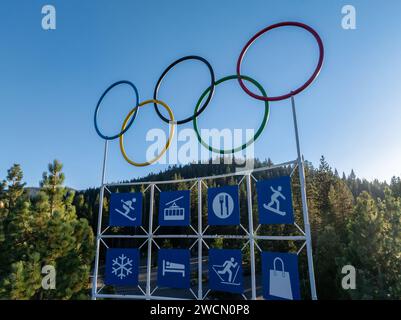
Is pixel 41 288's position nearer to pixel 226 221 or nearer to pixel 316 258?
pixel 226 221

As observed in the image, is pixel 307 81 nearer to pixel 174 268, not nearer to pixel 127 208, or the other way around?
pixel 174 268

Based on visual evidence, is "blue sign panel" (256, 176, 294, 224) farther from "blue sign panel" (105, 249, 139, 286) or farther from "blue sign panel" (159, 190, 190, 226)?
"blue sign panel" (105, 249, 139, 286)

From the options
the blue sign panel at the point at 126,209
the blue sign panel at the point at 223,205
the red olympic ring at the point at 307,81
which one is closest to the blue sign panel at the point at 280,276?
the blue sign panel at the point at 223,205

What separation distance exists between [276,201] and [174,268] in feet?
15.6

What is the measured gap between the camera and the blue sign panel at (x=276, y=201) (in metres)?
8.58

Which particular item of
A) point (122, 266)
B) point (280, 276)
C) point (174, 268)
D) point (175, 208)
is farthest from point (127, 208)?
point (280, 276)

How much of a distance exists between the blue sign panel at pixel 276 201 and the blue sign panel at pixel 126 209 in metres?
5.05

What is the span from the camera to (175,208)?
36.6 ft

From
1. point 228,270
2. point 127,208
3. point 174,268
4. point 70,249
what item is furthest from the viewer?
point 70,249

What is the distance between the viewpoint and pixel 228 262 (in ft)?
31.8

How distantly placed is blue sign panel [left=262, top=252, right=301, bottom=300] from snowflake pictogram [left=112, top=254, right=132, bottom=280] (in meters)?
5.45

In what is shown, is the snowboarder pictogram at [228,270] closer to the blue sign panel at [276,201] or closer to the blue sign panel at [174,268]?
the blue sign panel at [174,268]

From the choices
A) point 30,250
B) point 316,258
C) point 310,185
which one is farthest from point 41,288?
point 310,185

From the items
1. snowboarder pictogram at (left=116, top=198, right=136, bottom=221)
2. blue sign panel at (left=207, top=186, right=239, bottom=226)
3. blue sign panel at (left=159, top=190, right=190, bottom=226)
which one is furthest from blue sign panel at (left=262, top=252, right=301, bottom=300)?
snowboarder pictogram at (left=116, top=198, right=136, bottom=221)
